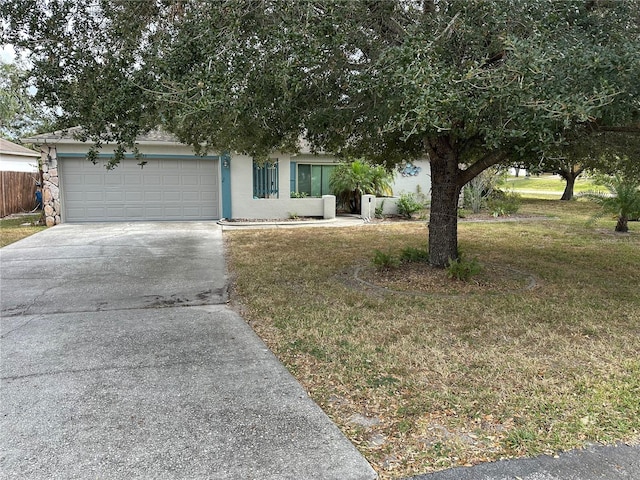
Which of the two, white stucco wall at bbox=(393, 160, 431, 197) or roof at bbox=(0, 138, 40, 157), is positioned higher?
roof at bbox=(0, 138, 40, 157)

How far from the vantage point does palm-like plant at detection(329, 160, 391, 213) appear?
52.6 ft

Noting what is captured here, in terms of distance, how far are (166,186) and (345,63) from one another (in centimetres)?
1098

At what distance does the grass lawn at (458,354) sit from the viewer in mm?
2947

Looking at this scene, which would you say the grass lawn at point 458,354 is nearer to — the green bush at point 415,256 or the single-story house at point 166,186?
the green bush at point 415,256

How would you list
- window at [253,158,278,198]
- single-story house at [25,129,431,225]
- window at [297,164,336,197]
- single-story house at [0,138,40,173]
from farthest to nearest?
single-story house at [0,138,40,173], window at [297,164,336,197], window at [253,158,278,198], single-story house at [25,129,431,225]

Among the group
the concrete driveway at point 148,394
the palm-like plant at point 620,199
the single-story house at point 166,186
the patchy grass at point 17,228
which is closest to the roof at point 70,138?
the single-story house at point 166,186

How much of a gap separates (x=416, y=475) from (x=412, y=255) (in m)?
5.37

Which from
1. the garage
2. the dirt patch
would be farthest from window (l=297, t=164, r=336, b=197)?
the dirt patch

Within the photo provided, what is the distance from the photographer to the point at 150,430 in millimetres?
2963

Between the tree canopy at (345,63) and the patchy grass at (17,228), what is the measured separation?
7409 mm

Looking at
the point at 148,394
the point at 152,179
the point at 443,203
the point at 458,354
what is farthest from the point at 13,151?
the point at 458,354

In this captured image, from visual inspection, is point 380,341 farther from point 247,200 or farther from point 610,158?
point 247,200

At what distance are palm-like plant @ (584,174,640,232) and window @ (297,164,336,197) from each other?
8470mm

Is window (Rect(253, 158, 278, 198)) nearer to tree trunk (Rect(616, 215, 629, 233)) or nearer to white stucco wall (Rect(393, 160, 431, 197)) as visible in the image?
white stucco wall (Rect(393, 160, 431, 197))
